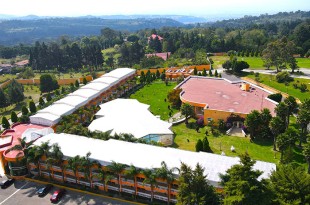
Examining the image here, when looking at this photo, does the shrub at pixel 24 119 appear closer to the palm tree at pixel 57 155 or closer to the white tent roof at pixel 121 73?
the palm tree at pixel 57 155

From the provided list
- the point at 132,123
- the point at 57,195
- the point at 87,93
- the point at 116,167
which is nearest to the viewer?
the point at 116,167

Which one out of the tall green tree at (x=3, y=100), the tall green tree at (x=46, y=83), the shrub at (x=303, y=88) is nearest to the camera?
the shrub at (x=303, y=88)

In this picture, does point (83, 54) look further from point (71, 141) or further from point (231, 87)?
point (71, 141)

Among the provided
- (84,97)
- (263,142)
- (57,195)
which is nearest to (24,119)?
(84,97)

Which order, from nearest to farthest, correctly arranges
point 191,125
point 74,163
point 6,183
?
point 74,163
point 6,183
point 191,125

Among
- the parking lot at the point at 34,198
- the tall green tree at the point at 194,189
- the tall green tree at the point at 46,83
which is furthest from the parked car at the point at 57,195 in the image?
the tall green tree at the point at 46,83

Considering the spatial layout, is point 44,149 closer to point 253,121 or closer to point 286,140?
point 253,121

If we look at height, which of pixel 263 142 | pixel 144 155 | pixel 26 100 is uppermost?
pixel 144 155

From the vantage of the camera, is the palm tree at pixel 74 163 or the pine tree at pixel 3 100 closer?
the palm tree at pixel 74 163
